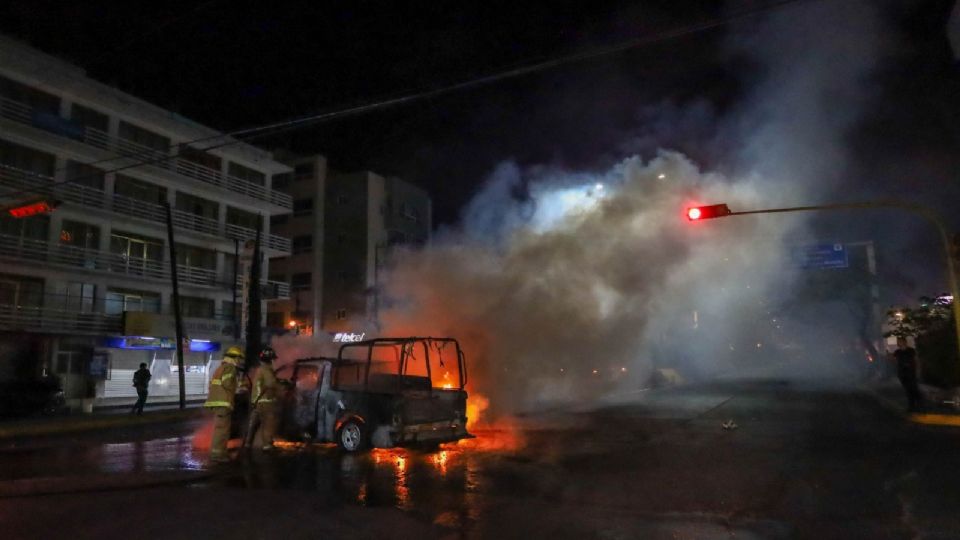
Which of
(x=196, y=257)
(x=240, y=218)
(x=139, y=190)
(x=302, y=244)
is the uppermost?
(x=139, y=190)

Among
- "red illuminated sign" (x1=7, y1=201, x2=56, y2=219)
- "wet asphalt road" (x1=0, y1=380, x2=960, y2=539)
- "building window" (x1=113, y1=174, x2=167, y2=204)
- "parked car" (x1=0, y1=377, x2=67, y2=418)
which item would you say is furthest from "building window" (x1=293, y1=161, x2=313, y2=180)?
"wet asphalt road" (x1=0, y1=380, x2=960, y2=539)

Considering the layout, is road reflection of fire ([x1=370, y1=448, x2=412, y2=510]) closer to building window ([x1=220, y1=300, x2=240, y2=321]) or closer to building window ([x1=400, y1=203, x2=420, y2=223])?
building window ([x1=220, y1=300, x2=240, y2=321])

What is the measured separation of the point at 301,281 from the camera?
143 ft

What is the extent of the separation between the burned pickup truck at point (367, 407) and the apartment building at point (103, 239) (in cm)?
1530

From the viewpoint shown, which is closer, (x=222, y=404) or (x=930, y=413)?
(x=222, y=404)

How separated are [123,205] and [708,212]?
2670 cm

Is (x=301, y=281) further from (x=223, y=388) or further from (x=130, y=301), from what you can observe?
(x=223, y=388)

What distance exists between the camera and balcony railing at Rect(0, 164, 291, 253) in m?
26.6

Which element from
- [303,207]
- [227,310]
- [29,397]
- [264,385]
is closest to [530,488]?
[264,385]

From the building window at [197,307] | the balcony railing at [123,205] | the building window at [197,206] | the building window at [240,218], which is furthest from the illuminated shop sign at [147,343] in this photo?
the building window at [240,218]

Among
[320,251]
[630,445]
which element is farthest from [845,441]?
[320,251]

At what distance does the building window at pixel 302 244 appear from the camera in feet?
144

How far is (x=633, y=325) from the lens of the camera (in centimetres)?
2386

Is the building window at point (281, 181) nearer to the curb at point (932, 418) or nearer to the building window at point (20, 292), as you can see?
the building window at point (20, 292)
